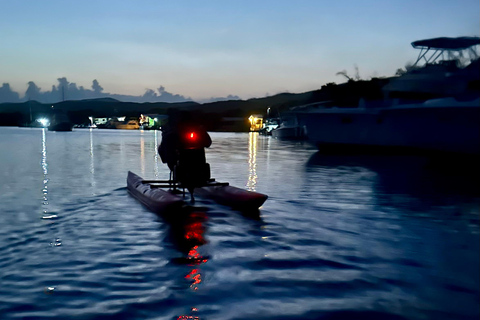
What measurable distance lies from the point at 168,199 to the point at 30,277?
4.14 m

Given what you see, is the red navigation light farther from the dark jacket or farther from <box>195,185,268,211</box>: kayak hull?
<box>195,185,268,211</box>: kayak hull

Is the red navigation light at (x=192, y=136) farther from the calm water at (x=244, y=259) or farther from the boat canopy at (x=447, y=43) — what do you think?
the boat canopy at (x=447, y=43)

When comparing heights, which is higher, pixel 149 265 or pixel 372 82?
pixel 372 82

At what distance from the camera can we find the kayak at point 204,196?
32.3ft

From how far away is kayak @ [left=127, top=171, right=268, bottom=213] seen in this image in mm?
9852

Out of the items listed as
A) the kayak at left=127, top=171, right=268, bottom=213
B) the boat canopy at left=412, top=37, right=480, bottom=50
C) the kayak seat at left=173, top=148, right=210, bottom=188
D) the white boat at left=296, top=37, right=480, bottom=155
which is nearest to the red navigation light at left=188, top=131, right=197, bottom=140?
the kayak seat at left=173, top=148, right=210, bottom=188

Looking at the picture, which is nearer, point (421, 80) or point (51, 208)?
point (51, 208)

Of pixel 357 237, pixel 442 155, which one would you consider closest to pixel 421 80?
pixel 442 155

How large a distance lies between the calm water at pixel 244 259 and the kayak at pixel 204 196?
360 millimetres

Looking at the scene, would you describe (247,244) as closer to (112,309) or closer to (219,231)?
(219,231)

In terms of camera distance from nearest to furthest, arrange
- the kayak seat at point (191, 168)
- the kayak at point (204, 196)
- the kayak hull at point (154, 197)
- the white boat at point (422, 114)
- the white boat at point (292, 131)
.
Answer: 1. the kayak hull at point (154, 197)
2. the kayak at point (204, 196)
3. the kayak seat at point (191, 168)
4. the white boat at point (422, 114)
5. the white boat at point (292, 131)

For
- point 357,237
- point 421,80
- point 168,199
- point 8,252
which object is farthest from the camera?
point 421,80

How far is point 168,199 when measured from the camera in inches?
389

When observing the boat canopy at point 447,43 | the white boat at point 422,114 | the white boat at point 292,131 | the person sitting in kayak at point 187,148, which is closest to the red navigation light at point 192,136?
the person sitting in kayak at point 187,148
